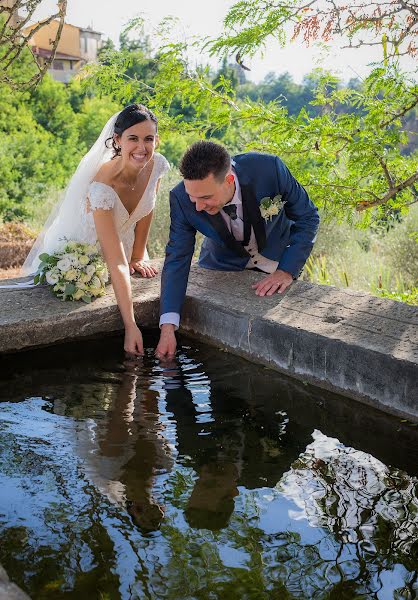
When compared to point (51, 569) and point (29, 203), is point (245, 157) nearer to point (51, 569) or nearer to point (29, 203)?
point (51, 569)

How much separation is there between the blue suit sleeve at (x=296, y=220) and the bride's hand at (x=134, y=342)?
909 millimetres

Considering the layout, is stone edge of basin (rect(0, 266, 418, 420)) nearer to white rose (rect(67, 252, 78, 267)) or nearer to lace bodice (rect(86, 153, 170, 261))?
white rose (rect(67, 252, 78, 267))

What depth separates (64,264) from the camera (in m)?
3.94

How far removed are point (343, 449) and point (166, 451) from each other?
675 mm

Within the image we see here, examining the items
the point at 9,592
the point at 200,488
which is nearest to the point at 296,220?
the point at 200,488

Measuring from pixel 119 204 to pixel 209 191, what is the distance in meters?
1.08

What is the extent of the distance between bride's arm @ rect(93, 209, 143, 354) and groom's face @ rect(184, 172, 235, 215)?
22.1 inches

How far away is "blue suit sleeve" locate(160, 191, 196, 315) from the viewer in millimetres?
3688

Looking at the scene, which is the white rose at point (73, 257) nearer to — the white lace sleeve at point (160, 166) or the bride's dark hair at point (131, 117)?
the bride's dark hair at point (131, 117)

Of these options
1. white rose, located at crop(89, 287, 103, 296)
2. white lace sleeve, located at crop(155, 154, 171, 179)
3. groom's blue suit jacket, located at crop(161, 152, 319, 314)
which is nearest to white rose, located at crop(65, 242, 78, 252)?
white rose, located at crop(89, 287, 103, 296)

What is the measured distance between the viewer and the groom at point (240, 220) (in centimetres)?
363

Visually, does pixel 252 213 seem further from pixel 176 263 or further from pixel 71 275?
pixel 71 275

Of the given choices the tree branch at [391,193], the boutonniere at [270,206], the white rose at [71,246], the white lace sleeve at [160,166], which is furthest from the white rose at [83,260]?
the tree branch at [391,193]

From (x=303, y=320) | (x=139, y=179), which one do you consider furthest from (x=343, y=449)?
(x=139, y=179)
